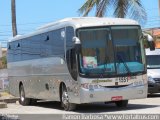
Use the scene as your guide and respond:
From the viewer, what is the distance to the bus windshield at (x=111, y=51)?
17.5 metres

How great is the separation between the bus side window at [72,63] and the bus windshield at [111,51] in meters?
0.31

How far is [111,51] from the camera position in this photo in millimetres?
17719

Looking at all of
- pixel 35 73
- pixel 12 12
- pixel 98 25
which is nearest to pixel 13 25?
pixel 12 12

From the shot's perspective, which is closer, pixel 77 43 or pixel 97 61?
pixel 77 43

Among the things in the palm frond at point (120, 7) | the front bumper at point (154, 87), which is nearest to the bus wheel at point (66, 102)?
the front bumper at point (154, 87)

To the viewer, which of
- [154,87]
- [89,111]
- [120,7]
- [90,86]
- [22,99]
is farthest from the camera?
[120,7]

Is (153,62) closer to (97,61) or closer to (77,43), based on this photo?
(97,61)

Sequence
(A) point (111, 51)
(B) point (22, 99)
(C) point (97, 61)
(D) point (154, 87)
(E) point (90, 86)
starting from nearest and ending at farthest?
1. (E) point (90, 86)
2. (C) point (97, 61)
3. (A) point (111, 51)
4. (D) point (154, 87)
5. (B) point (22, 99)

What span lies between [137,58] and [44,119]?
425cm

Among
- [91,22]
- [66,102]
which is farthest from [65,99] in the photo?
[91,22]

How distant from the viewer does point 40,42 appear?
69.8 feet

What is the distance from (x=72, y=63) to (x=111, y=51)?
1.40m

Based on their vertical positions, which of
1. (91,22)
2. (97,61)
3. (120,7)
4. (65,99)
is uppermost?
(91,22)

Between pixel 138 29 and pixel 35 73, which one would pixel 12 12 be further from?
pixel 138 29
